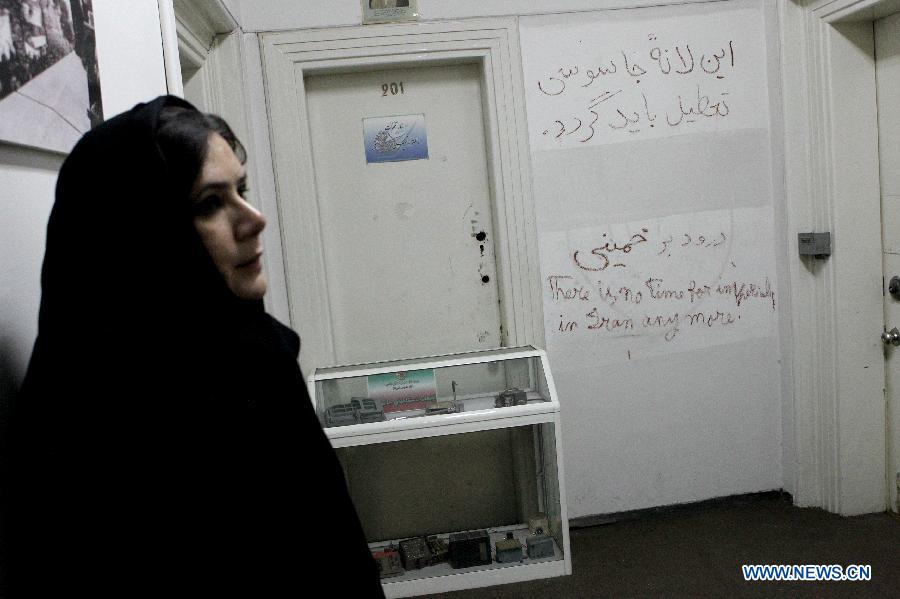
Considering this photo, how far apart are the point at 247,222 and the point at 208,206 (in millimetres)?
53

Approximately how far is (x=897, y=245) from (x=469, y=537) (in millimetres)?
2010

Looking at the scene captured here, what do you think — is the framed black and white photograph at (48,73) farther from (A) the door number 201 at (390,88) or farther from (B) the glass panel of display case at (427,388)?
(A) the door number 201 at (390,88)

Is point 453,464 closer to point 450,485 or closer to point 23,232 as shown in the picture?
point 450,485

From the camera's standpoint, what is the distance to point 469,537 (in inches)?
117

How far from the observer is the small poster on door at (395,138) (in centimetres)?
320

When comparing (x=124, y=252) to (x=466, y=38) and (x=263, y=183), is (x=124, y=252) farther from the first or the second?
(x=466, y=38)

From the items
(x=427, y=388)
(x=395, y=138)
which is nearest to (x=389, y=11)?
(x=395, y=138)

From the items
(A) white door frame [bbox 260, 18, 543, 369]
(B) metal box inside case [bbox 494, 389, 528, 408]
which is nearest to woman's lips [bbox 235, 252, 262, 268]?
(B) metal box inside case [bbox 494, 389, 528, 408]

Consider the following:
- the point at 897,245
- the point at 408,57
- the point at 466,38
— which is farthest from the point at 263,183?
the point at 897,245

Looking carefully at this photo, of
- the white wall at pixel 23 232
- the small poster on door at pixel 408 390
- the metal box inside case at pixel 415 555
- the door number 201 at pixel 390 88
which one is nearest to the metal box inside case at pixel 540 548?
the metal box inside case at pixel 415 555

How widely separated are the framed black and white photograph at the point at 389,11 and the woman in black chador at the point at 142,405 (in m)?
2.27

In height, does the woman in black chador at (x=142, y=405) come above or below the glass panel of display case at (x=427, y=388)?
above

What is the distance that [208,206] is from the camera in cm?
95

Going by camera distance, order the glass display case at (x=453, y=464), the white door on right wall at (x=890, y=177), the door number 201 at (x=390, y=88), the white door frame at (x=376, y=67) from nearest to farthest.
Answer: the glass display case at (x=453, y=464) < the white door on right wall at (x=890, y=177) < the white door frame at (x=376, y=67) < the door number 201 at (x=390, y=88)
